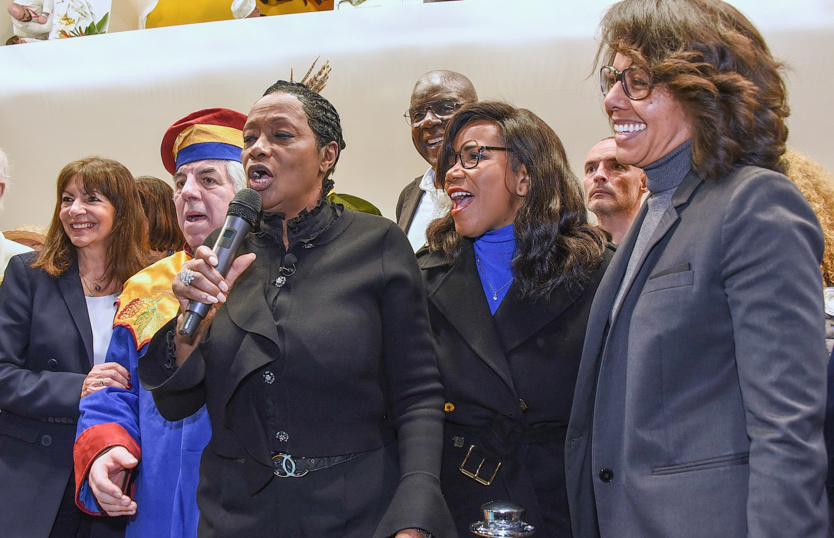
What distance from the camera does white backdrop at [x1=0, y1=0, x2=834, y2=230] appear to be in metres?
4.04

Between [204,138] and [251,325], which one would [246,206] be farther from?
[204,138]

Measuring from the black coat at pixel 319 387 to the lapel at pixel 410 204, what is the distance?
148 cm

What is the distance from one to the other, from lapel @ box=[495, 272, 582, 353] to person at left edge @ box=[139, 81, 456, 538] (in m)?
0.36

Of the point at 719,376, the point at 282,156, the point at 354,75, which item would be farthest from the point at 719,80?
the point at 354,75

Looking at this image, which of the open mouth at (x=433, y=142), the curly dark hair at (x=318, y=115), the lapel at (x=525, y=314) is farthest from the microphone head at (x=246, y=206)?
the open mouth at (x=433, y=142)

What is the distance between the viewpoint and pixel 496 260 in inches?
94.1

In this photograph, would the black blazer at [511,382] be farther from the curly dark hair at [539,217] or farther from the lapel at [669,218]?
the lapel at [669,218]

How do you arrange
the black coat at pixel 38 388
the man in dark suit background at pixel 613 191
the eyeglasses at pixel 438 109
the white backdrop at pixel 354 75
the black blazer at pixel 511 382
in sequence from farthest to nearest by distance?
1. the white backdrop at pixel 354 75
2. the eyeglasses at pixel 438 109
3. the man in dark suit background at pixel 613 191
4. the black coat at pixel 38 388
5. the black blazer at pixel 511 382

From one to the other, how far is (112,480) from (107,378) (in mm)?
382

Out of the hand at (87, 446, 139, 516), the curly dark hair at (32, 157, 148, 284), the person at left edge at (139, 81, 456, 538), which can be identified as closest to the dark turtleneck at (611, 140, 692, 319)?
the person at left edge at (139, 81, 456, 538)

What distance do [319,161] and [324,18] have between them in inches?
108

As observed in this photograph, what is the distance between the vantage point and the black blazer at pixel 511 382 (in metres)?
2.06

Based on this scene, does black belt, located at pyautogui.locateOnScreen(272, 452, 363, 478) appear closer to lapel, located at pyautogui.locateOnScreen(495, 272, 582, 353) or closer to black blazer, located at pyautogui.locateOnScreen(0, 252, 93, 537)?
lapel, located at pyautogui.locateOnScreen(495, 272, 582, 353)

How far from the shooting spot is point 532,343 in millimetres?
2178
